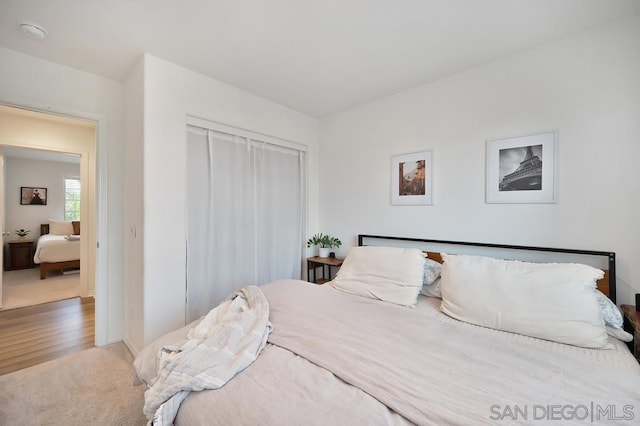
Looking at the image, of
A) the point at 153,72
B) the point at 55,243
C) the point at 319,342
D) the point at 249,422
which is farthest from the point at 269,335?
the point at 55,243

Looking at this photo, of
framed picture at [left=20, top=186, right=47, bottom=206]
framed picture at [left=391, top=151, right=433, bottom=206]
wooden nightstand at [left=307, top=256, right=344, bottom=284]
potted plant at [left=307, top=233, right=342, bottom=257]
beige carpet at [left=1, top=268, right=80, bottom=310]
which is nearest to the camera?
framed picture at [left=391, top=151, right=433, bottom=206]

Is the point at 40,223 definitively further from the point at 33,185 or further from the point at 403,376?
the point at 403,376

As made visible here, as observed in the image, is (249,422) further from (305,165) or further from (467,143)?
(305,165)

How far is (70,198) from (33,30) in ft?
21.5

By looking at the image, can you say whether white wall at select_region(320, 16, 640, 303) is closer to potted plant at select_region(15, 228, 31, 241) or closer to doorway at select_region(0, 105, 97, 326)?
doorway at select_region(0, 105, 97, 326)

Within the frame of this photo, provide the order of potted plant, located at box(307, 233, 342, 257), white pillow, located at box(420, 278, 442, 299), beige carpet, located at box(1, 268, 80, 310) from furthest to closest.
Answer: beige carpet, located at box(1, 268, 80, 310), potted plant, located at box(307, 233, 342, 257), white pillow, located at box(420, 278, 442, 299)

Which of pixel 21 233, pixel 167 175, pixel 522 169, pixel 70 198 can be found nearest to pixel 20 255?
pixel 21 233

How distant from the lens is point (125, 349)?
2.53 m

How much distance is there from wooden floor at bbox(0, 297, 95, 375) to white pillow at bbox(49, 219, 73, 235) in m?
3.37

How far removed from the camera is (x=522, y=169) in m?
2.13

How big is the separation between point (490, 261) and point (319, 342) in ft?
4.32

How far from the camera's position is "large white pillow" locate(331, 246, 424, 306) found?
208cm

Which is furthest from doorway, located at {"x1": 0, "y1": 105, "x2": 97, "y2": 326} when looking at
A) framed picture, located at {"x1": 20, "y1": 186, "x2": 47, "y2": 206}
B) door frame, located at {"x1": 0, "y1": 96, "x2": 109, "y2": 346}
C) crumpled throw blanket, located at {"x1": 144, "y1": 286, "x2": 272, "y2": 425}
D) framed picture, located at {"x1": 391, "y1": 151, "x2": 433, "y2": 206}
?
framed picture, located at {"x1": 391, "y1": 151, "x2": 433, "y2": 206}

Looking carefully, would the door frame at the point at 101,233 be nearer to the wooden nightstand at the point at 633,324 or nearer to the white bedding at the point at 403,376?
the white bedding at the point at 403,376
